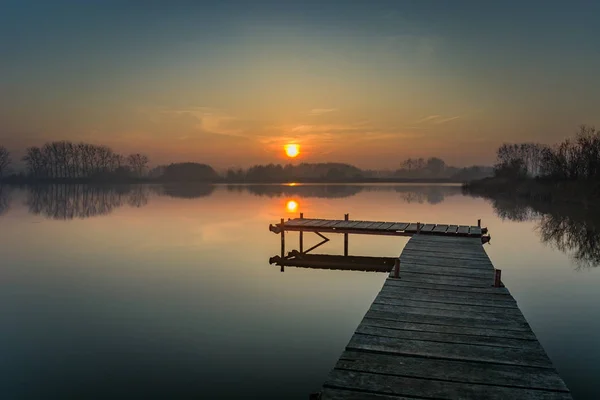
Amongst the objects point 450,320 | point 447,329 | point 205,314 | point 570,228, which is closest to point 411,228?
point 205,314

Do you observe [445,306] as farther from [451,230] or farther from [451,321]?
[451,230]

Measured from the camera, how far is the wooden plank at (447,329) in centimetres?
724

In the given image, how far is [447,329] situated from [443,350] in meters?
1.01

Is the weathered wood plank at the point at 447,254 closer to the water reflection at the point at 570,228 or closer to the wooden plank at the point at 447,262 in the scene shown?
the wooden plank at the point at 447,262

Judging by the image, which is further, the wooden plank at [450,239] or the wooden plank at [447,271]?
the wooden plank at [450,239]

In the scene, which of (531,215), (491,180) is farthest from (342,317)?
(491,180)

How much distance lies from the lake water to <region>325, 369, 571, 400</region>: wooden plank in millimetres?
3269

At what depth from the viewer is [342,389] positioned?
17.7 feet

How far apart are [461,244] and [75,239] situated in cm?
2286

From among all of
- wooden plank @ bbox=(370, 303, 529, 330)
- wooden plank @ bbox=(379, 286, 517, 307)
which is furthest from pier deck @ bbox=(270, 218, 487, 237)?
wooden plank @ bbox=(370, 303, 529, 330)

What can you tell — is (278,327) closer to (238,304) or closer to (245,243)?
(238,304)

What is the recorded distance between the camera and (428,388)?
5391mm

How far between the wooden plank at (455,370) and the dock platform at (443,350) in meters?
0.01

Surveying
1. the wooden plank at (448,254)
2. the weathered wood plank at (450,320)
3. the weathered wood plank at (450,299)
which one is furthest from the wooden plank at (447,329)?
the wooden plank at (448,254)
